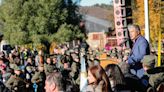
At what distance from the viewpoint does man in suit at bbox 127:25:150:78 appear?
9.37 metres

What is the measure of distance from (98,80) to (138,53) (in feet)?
8.39

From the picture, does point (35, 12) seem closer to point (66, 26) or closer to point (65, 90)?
point (66, 26)

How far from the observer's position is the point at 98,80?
7.00m

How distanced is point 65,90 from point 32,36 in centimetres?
4899

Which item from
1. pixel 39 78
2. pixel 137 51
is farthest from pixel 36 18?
pixel 137 51

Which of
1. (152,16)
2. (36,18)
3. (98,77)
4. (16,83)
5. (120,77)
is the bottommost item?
(36,18)

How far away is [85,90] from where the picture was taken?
7.33 meters

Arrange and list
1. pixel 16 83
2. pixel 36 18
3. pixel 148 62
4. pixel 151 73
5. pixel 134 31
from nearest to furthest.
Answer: pixel 148 62 < pixel 151 73 < pixel 134 31 < pixel 16 83 < pixel 36 18

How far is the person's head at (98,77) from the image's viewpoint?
6973 millimetres

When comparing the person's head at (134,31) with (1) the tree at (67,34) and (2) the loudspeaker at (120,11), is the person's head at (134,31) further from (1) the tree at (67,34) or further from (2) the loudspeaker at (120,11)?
(1) the tree at (67,34)

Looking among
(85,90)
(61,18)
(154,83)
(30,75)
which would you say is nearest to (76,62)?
(30,75)

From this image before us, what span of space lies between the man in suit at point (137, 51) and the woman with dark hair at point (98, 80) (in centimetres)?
226

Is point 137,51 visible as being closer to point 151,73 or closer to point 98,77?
point 151,73

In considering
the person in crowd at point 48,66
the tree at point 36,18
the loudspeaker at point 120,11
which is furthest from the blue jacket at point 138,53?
the tree at point 36,18
